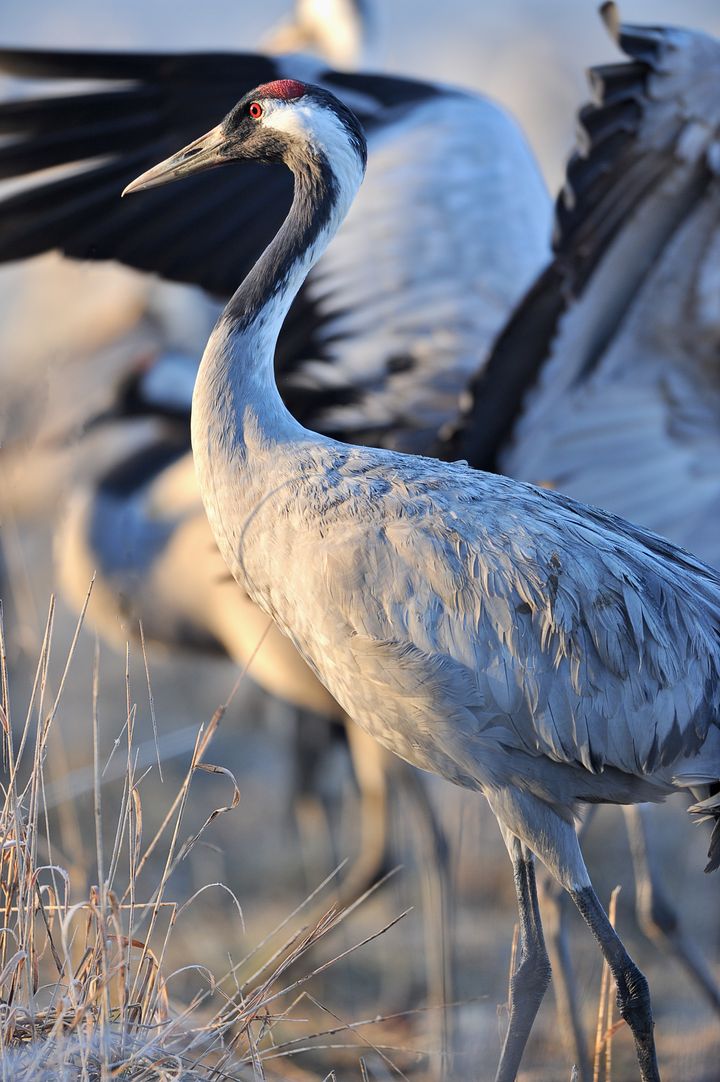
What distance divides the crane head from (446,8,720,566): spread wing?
2.89 ft

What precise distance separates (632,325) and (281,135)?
1.24 meters

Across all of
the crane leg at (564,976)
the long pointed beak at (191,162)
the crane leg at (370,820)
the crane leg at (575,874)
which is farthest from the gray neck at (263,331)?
the crane leg at (370,820)

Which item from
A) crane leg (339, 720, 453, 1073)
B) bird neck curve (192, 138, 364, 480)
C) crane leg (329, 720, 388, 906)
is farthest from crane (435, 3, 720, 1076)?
bird neck curve (192, 138, 364, 480)

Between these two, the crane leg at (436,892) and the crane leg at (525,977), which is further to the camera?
the crane leg at (436,892)

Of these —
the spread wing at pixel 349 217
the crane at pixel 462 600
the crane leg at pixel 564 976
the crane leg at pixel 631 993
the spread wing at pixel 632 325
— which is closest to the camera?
the crane at pixel 462 600

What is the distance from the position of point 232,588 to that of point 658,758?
2050 millimetres

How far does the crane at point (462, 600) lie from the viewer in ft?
6.43

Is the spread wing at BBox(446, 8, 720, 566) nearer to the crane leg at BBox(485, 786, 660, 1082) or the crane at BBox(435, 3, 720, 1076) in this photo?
the crane at BBox(435, 3, 720, 1076)

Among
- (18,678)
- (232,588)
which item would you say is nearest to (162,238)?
(232,588)

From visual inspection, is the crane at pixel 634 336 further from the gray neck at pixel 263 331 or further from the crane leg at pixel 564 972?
the gray neck at pixel 263 331

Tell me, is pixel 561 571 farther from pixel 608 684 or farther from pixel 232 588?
pixel 232 588

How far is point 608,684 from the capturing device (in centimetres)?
A: 203

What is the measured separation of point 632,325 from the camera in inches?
125

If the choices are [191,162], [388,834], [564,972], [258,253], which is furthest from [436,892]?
[191,162]
